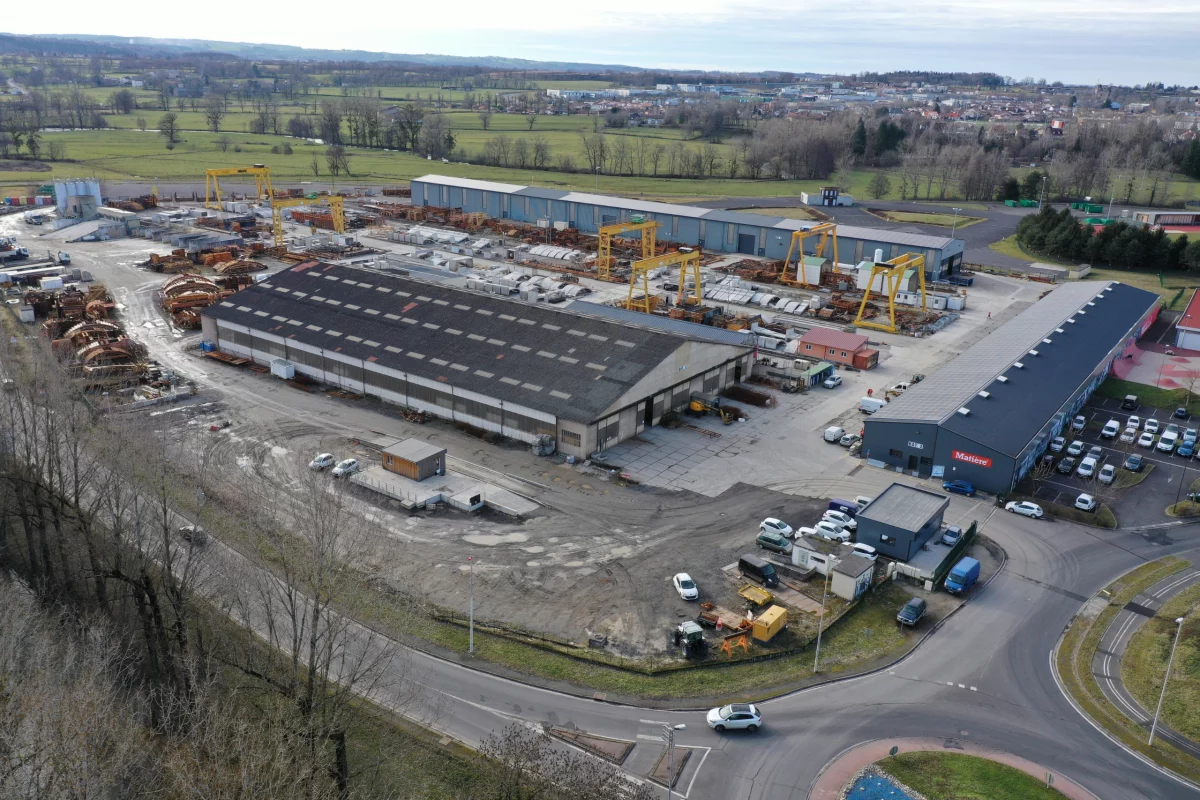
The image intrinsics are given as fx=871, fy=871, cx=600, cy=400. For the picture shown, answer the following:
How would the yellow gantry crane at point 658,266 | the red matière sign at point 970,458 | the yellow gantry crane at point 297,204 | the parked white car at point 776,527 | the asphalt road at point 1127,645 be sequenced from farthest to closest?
1. the yellow gantry crane at point 297,204
2. the yellow gantry crane at point 658,266
3. the red matière sign at point 970,458
4. the parked white car at point 776,527
5. the asphalt road at point 1127,645

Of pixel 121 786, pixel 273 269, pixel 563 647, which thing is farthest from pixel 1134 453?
pixel 273 269

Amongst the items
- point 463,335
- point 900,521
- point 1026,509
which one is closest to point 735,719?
point 900,521

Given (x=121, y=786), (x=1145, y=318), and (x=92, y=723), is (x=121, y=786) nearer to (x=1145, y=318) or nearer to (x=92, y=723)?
(x=92, y=723)

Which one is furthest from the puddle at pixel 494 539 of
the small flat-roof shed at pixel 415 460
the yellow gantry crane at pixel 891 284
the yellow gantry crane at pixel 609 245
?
the yellow gantry crane at pixel 609 245

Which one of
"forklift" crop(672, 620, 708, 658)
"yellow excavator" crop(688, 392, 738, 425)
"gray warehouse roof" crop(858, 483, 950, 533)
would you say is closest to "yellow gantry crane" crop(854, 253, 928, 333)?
Answer: "yellow excavator" crop(688, 392, 738, 425)

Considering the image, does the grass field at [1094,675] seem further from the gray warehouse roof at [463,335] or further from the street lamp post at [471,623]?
the gray warehouse roof at [463,335]

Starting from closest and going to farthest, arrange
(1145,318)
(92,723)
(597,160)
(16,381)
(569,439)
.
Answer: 1. (92,723)
2. (16,381)
3. (569,439)
4. (1145,318)
5. (597,160)

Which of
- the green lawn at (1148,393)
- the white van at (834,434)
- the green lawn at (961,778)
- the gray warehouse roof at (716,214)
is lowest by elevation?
the green lawn at (961,778)

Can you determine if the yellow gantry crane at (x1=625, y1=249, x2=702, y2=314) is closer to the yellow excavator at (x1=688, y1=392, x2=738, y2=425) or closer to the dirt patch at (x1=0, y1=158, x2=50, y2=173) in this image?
the yellow excavator at (x1=688, y1=392, x2=738, y2=425)
